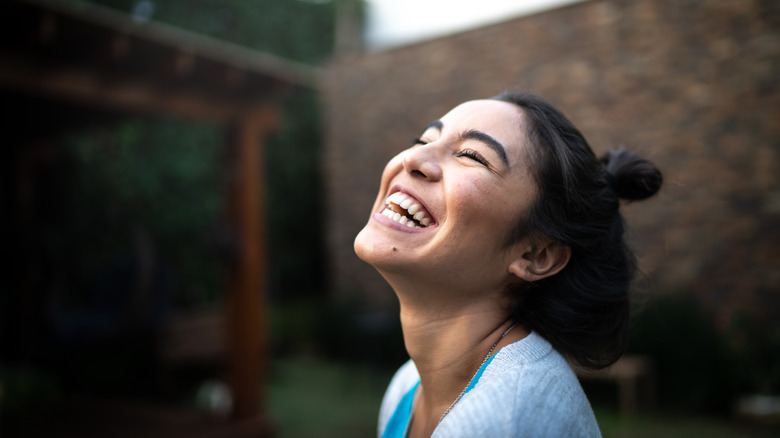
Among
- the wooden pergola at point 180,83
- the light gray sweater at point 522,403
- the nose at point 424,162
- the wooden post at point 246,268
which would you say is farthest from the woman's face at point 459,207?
the wooden post at point 246,268

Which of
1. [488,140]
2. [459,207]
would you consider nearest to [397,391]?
[459,207]

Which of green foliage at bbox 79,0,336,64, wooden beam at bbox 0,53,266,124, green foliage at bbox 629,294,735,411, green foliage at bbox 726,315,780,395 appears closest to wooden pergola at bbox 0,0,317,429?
wooden beam at bbox 0,53,266,124

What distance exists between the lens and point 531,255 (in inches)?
44.9

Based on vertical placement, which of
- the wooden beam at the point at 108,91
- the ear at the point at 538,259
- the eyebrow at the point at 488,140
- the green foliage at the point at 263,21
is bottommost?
the ear at the point at 538,259

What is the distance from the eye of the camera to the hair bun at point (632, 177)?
125 centimetres

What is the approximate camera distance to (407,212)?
3.88 ft

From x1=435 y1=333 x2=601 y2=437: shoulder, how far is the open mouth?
11.6 inches

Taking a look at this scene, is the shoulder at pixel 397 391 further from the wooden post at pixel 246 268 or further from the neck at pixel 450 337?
the wooden post at pixel 246 268

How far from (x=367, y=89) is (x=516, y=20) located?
2.18 metres

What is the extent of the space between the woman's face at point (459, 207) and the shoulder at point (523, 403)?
0.62 feet

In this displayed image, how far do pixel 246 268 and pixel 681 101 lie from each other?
373cm

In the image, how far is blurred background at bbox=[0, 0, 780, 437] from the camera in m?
3.75

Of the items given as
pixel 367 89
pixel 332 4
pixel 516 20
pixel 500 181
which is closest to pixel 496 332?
pixel 500 181

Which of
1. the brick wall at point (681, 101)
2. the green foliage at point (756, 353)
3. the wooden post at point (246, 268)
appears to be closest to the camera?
the wooden post at point (246, 268)
